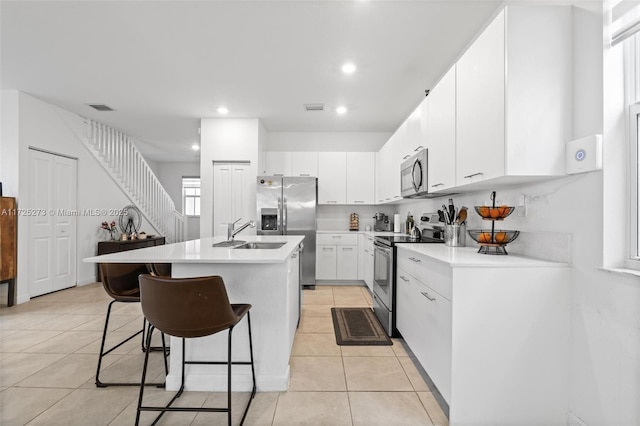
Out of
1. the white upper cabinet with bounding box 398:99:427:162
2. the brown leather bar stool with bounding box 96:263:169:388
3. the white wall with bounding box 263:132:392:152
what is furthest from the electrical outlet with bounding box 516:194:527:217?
the white wall with bounding box 263:132:392:152

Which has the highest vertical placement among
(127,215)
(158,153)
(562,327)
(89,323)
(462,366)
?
(158,153)

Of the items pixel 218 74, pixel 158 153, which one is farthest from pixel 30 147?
pixel 158 153

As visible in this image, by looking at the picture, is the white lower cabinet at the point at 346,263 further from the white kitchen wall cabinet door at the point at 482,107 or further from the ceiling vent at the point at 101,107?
the ceiling vent at the point at 101,107

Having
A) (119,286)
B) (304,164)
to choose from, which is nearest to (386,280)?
(119,286)

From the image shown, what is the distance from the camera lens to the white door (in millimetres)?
4187

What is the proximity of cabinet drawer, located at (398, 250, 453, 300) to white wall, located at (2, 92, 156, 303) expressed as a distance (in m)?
4.85

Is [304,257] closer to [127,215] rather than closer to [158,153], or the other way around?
[127,215]

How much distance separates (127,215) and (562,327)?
258 inches

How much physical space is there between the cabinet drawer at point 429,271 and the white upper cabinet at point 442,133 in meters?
0.65

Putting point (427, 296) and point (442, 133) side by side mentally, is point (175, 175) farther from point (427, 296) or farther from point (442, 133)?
point (427, 296)

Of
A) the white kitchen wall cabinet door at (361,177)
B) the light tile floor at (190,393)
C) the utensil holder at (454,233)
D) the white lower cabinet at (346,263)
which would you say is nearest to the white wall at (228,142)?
the white kitchen wall cabinet door at (361,177)

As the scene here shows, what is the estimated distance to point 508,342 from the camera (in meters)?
1.62

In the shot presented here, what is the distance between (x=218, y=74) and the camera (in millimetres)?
3393

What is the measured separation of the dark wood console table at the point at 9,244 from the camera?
3.68 meters
